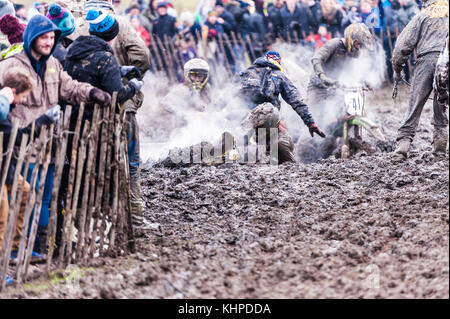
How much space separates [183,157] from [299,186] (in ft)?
7.45

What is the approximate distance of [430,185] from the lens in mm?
7715

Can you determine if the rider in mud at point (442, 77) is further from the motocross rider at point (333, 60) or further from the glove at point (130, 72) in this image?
the motocross rider at point (333, 60)

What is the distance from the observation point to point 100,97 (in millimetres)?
5961

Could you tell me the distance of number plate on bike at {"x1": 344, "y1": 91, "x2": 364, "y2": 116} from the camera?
11.8m

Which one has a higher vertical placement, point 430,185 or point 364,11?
point 364,11

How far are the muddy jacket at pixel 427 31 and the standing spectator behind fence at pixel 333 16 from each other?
6.95 meters

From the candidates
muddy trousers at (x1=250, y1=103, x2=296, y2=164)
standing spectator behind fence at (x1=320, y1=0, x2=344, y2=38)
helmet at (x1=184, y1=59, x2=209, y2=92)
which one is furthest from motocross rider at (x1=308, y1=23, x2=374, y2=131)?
standing spectator behind fence at (x1=320, y1=0, x2=344, y2=38)

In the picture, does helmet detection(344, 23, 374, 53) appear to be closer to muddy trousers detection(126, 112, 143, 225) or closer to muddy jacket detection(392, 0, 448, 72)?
muddy jacket detection(392, 0, 448, 72)

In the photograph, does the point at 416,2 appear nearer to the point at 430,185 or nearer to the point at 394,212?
the point at 430,185

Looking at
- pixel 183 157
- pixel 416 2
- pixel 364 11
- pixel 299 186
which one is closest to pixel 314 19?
pixel 364 11

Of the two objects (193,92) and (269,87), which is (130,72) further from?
(193,92)

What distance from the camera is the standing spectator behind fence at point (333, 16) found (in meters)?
16.0

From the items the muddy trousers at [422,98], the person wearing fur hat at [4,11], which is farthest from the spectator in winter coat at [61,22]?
the muddy trousers at [422,98]

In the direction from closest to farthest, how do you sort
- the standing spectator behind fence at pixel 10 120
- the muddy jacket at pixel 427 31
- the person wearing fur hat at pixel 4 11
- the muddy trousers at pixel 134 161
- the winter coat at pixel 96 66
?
the standing spectator behind fence at pixel 10 120 < the winter coat at pixel 96 66 < the muddy trousers at pixel 134 161 < the person wearing fur hat at pixel 4 11 < the muddy jacket at pixel 427 31
